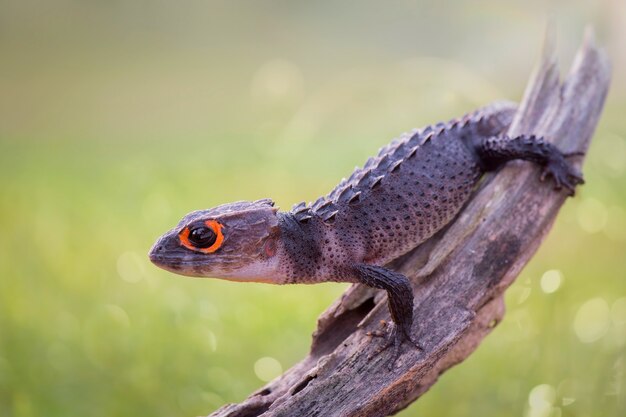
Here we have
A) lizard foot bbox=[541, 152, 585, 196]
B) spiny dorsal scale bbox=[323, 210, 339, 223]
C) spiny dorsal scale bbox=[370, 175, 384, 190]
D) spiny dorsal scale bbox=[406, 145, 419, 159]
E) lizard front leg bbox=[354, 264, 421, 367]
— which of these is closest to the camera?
lizard front leg bbox=[354, 264, 421, 367]

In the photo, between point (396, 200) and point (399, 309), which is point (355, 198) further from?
point (399, 309)

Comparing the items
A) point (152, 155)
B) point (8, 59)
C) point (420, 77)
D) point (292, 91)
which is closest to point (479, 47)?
point (420, 77)

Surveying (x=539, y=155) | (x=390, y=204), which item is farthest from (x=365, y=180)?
(x=539, y=155)

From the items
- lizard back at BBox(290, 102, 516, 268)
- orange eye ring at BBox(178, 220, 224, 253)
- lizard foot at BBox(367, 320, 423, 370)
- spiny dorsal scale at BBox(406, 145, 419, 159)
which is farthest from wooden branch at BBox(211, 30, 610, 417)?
orange eye ring at BBox(178, 220, 224, 253)

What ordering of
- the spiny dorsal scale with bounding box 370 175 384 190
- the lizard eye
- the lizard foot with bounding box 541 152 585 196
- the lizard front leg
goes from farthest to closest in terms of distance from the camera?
1. the lizard foot with bounding box 541 152 585 196
2. the spiny dorsal scale with bounding box 370 175 384 190
3. the lizard front leg
4. the lizard eye

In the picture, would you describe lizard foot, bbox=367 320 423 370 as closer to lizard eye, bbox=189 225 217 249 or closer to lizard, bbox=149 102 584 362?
lizard, bbox=149 102 584 362

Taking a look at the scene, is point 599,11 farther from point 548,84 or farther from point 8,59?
point 8,59

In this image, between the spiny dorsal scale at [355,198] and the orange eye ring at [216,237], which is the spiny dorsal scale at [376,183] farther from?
the orange eye ring at [216,237]
